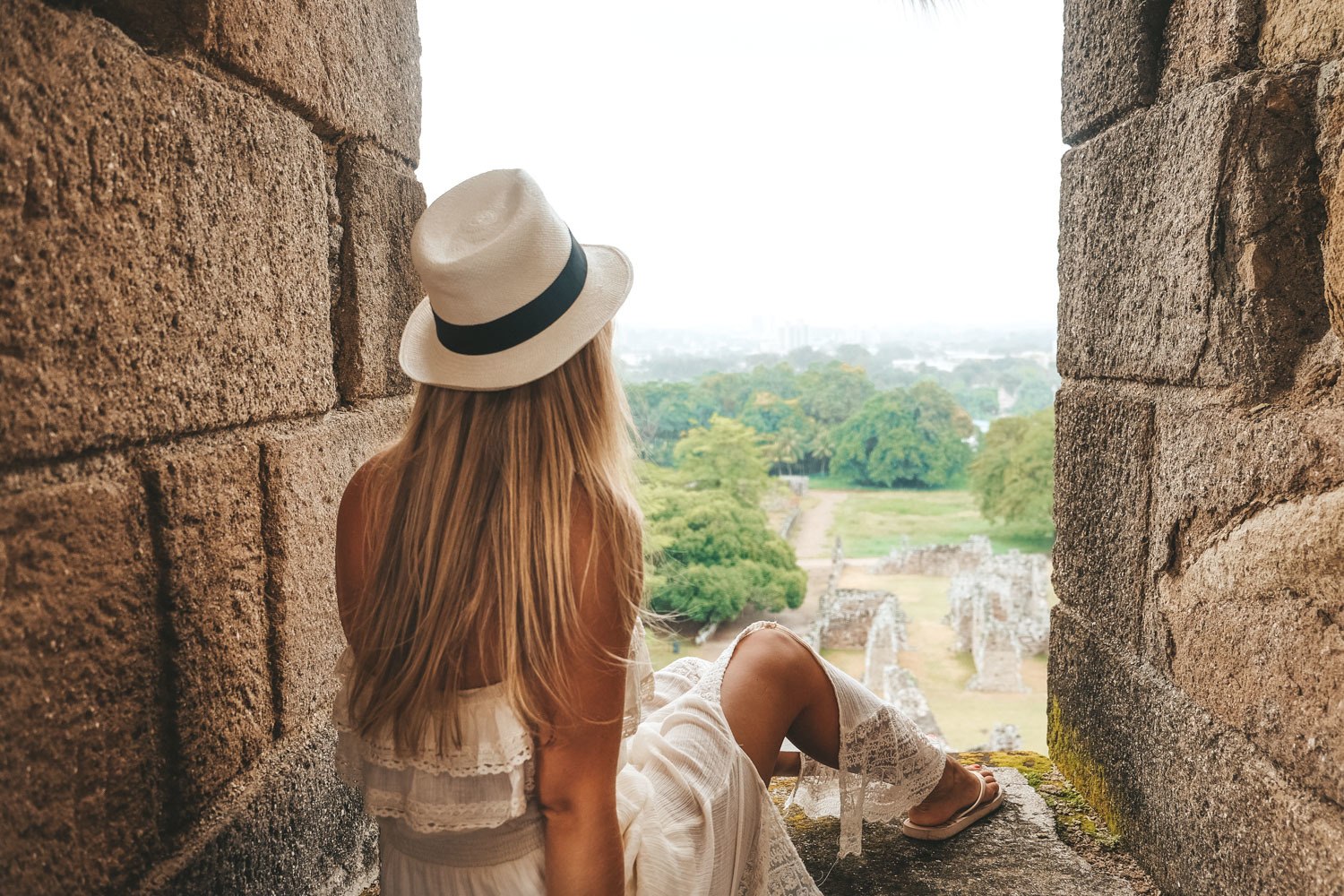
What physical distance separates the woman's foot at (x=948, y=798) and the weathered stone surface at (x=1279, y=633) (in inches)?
22.3

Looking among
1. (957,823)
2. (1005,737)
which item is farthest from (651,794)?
→ (1005,737)

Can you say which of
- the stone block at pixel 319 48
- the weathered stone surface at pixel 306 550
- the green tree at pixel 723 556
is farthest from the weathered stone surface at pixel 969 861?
the green tree at pixel 723 556

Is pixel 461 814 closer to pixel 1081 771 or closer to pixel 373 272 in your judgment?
pixel 373 272

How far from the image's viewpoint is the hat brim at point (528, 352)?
1102 millimetres

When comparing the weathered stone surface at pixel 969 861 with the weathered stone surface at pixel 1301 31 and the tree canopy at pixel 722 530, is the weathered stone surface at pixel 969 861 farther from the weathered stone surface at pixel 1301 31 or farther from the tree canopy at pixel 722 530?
the tree canopy at pixel 722 530

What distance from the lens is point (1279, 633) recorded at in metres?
1.03

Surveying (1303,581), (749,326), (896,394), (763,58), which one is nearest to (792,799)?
(1303,581)

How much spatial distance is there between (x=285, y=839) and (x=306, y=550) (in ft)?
1.36

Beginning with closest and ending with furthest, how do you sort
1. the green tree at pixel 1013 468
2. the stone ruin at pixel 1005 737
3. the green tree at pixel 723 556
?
the stone ruin at pixel 1005 737 < the green tree at pixel 723 556 < the green tree at pixel 1013 468

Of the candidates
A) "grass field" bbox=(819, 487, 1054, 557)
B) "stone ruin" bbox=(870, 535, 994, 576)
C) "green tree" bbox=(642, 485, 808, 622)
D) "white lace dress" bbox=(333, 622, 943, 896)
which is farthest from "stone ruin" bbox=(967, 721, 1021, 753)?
"stone ruin" bbox=(870, 535, 994, 576)

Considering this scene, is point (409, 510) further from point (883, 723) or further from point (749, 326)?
point (749, 326)

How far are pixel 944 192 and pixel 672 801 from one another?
2362 cm

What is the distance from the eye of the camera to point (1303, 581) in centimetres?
98

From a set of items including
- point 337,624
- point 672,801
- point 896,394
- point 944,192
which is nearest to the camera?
point 672,801
